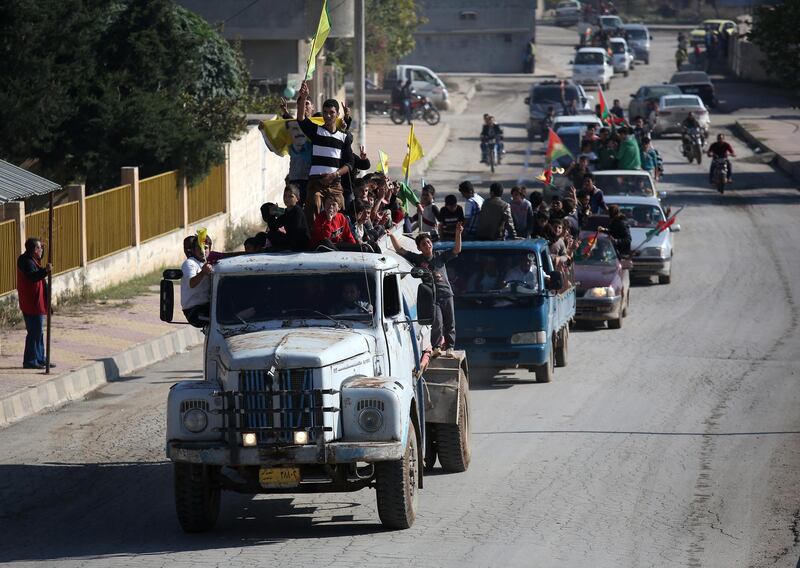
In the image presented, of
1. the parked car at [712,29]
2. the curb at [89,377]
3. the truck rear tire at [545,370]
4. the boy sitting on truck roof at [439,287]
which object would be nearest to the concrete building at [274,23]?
the curb at [89,377]

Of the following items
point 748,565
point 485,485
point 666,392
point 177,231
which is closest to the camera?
point 748,565

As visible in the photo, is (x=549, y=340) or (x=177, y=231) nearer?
(x=549, y=340)

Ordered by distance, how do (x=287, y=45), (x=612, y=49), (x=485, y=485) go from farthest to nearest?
(x=612, y=49) < (x=287, y=45) < (x=485, y=485)

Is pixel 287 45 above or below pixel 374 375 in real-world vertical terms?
above

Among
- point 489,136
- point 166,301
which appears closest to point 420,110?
point 489,136

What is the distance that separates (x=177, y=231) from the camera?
2892cm

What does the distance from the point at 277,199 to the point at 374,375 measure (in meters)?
26.7

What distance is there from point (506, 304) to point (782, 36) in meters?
27.3

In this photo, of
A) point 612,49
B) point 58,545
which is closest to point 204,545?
point 58,545

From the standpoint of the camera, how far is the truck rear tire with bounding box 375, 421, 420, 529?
35.3 ft

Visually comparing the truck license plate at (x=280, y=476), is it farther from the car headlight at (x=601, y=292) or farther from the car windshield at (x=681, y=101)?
the car windshield at (x=681, y=101)

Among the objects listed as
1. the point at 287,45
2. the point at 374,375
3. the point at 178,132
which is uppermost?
the point at 287,45

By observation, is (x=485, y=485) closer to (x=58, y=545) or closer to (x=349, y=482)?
(x=349, y=482)

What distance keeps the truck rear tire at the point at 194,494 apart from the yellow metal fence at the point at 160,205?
54.5ft
